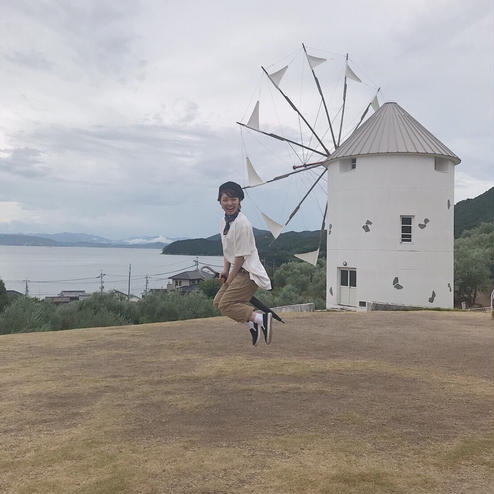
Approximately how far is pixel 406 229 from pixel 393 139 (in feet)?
14.7

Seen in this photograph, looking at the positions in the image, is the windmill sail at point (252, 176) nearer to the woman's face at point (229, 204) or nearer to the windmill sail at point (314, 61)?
the windmill sail at point (314, 61)

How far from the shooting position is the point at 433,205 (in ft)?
74.6

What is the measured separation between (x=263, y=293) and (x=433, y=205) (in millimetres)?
10833

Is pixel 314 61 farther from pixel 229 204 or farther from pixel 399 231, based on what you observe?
pixel 229 204

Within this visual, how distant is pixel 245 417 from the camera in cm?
525

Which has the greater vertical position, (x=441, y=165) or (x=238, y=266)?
(x=441, y=165)

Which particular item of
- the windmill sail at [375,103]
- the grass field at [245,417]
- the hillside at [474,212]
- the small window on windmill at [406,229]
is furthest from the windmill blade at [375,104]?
the hillside at [474,212]

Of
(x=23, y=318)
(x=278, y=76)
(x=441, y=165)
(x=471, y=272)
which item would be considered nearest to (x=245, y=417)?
(x=23, y=318)

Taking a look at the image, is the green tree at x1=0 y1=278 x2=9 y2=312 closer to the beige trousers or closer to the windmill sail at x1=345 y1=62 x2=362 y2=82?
the beige trousers

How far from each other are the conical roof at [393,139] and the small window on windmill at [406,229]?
124 inches

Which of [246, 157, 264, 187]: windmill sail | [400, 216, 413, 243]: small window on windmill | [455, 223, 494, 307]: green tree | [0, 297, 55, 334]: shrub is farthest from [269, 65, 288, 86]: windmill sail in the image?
[455, 223, 494, 307]: green tree

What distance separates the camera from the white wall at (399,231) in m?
22.5

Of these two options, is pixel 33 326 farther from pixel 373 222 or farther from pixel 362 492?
pixel 373 222

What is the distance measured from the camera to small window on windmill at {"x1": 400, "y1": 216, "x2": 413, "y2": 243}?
22.7m
